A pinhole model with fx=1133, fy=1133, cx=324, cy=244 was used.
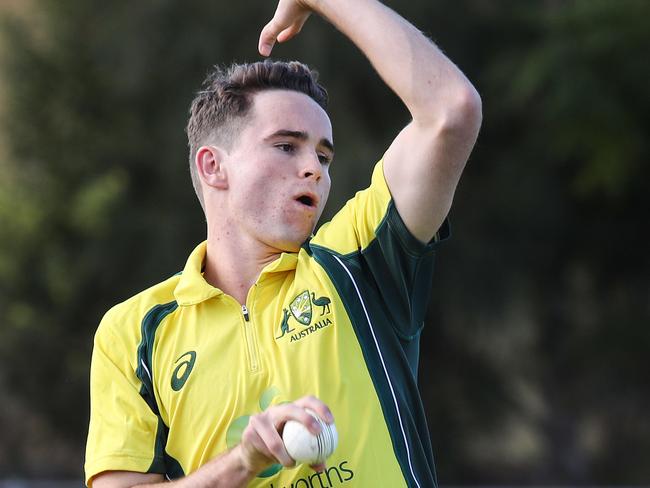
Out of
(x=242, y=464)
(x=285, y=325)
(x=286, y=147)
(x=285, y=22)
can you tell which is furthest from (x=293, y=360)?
(x=285, y=22)

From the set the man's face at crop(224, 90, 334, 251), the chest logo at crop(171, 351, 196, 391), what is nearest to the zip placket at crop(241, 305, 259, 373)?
the chest logo at crop(171, 351, 196, 391)

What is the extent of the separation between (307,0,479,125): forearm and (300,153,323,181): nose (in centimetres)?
44

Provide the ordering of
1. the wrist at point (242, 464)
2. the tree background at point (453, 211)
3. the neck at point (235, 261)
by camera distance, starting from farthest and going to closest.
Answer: the tree background at point (453, 211)
the neck at point (235, 261)
the wrist at point (242, 464)

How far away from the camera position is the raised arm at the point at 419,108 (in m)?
3.42

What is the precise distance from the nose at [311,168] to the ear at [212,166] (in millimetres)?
383

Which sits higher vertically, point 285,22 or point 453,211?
point 453,211

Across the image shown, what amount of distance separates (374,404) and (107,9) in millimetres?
19231

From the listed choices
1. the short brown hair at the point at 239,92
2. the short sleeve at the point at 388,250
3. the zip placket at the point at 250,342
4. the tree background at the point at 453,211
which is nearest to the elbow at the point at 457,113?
the short sleeve at the point at 388,250

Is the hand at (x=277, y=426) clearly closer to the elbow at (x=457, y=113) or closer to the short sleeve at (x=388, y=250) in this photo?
the short sleeve at (x=388, y=250)

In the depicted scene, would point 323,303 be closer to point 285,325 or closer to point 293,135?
point 285,325

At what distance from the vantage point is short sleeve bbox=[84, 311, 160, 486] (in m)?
3.74

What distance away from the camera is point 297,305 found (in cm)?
375

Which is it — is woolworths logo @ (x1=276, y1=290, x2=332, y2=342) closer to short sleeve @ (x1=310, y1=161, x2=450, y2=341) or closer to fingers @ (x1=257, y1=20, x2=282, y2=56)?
short sleeve @ (x1=310, y1=161, x2=450, y2=341)

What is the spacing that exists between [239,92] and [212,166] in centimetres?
29
